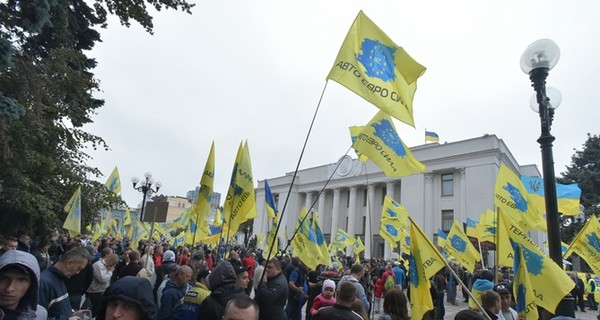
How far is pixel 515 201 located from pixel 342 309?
6005mm

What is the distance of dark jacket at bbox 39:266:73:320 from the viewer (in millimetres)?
3481

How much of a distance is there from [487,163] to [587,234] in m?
30.0

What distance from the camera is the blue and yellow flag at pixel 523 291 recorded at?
4418 millimetres

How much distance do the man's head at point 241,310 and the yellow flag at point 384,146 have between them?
3.68m

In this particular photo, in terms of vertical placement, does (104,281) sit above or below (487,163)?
below

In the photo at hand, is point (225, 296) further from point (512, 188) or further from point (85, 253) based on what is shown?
point (512, 188)

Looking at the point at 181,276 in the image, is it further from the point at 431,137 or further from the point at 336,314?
the point at 431,137

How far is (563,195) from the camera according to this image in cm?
1073

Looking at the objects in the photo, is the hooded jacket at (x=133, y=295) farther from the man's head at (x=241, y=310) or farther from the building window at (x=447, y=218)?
the building window at (x=447, y=218)

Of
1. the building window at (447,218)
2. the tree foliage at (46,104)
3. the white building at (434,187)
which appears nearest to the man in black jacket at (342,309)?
the tree foliage at (46,104)

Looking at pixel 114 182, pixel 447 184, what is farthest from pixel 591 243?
pixel 447 184

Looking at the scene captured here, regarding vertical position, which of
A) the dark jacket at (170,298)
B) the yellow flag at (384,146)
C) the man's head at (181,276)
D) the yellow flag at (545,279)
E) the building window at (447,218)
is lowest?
the dark jacket at (170,298)

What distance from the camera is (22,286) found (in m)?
2.37

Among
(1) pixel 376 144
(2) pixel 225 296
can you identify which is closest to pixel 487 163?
(1) pixel 376 144
